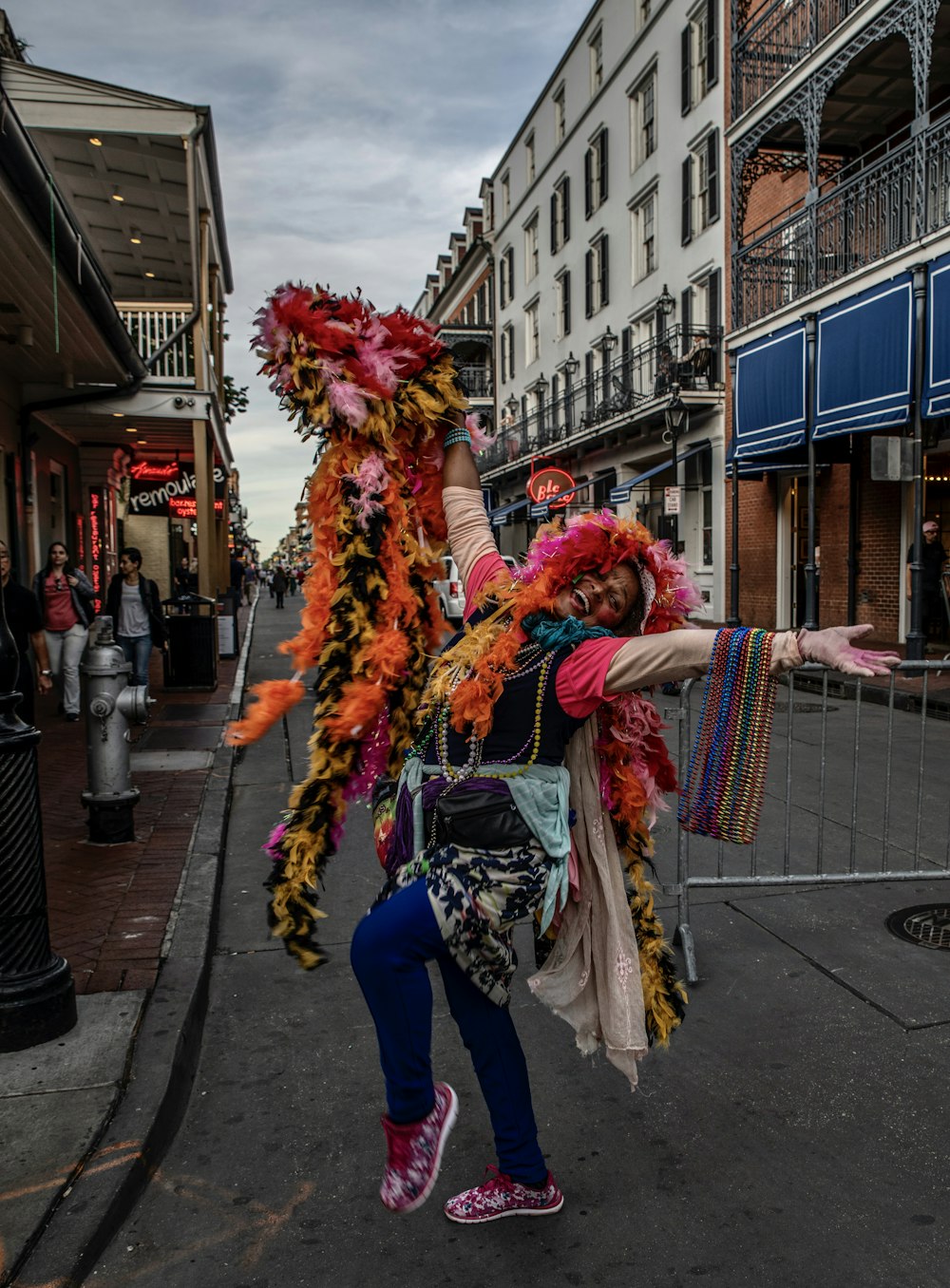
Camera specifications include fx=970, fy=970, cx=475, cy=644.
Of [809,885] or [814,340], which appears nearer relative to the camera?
[809,885]

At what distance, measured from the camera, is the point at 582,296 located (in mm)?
31375

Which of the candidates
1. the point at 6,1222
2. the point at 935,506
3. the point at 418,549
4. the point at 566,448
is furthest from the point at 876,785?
the point at 566,448

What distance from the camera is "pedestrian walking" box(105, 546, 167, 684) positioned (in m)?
10.5

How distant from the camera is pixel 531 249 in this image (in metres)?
37.2

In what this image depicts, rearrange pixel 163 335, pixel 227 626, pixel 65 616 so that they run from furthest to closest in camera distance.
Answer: pixel 227 626 → pixel 163 335 → pixel 65 616

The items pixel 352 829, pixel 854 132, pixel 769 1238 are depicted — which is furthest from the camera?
pixel 854 132

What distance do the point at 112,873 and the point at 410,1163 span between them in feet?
11.3

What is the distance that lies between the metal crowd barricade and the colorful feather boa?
60.6 inches

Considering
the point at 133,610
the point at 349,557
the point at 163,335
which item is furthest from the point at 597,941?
the point at 163,335

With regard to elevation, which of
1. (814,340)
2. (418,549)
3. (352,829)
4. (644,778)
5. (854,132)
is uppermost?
(854,132)

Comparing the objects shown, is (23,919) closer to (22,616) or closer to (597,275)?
(22,616)

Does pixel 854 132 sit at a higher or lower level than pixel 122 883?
higher

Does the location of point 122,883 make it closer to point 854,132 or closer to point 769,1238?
point 769,1238

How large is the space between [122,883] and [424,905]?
333cm
